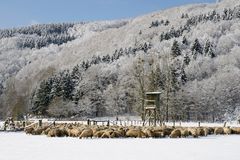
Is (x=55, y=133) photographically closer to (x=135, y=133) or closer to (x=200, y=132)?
(x=135, y=133)

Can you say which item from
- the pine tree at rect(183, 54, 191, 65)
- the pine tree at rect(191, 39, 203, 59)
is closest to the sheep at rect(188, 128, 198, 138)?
the pine tree at rect(183, 54, 191, 65)

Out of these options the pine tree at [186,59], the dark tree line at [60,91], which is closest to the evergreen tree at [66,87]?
the dark tree line at [60,91]

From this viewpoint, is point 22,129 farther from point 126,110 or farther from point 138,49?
point 138,49

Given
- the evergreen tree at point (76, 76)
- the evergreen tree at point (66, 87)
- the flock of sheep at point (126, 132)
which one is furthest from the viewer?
the evergreen tree at point (76, 76)

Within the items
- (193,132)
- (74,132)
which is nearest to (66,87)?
(74,132)

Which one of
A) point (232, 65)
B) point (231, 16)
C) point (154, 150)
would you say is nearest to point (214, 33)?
point (231, 16)

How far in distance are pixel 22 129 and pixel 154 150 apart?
26.9 meters

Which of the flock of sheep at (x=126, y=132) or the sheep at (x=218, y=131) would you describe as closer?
the flock of sheep at (x=126, y=132)

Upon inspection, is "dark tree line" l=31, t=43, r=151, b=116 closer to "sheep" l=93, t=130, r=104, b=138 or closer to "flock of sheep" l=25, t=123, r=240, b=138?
"flock of sheep" l=25, t=123, r=240, b=138

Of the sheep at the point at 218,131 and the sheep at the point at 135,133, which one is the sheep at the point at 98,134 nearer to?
the sheep at the point at 135,133

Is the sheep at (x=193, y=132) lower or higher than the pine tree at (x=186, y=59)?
lower

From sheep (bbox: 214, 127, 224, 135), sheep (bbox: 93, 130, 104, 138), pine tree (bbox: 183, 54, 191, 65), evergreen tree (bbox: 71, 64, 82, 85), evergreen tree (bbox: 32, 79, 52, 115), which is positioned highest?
pine tree (bbox: 183, 54, 191, 65)

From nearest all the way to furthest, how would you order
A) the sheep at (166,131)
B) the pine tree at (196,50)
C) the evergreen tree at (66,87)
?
1. the sheep at (166,131)
2. the evergreen tree at (66,87)
3. the pine tree at (196,50)


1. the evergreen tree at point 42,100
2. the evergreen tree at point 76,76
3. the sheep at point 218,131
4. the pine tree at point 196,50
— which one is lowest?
the sheep at point 218,131
